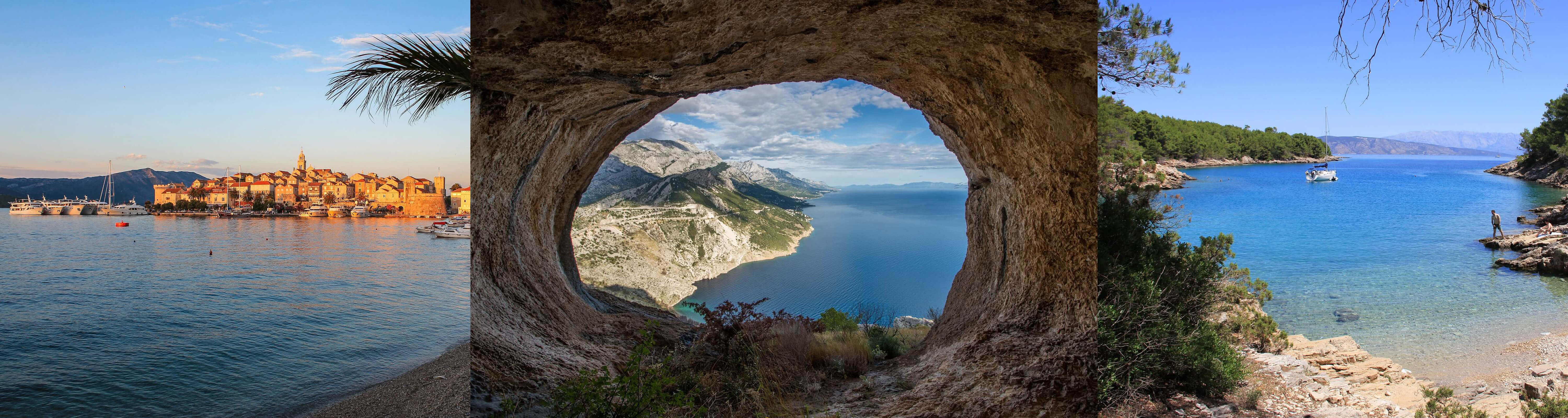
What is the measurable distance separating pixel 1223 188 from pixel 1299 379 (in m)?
5.12

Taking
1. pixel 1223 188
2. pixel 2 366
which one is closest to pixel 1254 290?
pixel 1223 188

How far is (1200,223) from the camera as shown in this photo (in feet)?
19.6

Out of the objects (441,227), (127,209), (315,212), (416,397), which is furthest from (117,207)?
(416,397)

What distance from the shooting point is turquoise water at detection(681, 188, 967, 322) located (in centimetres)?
331

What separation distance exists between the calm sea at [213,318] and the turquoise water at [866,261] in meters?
15.4

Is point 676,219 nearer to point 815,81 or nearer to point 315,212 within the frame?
point 815,81

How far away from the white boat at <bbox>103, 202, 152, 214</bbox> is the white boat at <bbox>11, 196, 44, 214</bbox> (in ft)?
11.9

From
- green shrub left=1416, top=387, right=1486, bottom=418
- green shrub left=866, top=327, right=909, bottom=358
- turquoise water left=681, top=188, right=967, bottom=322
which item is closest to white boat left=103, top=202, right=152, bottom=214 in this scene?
turquoise water left=681, top=188, right=967, bottom=322

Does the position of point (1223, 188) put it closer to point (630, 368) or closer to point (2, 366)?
point (630, 368)

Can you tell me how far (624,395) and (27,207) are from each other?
74.9m

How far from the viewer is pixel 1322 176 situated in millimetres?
12555

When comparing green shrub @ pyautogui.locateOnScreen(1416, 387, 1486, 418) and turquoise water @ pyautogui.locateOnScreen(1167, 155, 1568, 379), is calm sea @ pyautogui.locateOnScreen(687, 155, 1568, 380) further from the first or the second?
green shrub @ pyautogui.locateOnScreen(1416, 387, 1486, 418)

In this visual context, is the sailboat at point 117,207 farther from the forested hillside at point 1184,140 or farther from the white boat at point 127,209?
the forested hillside at point 1184,140

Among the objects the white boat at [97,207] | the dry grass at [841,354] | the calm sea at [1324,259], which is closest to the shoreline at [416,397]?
the calm sea at [1324,259]
